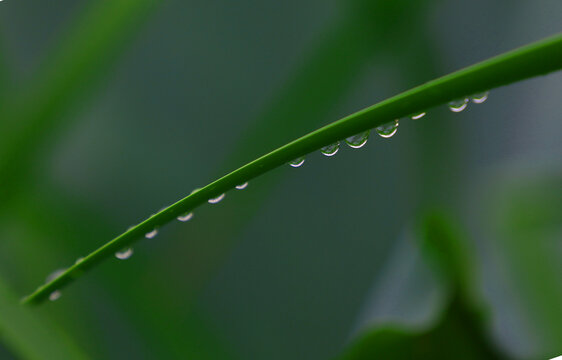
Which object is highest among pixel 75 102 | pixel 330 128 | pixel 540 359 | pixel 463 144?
pixel 75 102

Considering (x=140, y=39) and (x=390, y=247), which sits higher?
(x=140, y=39)

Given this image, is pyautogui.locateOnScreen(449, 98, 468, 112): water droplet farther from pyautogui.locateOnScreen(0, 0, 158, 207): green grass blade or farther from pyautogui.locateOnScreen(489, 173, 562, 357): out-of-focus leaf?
pyautogui.locateOnScreen(0, 0, 158, 207): green grass blade

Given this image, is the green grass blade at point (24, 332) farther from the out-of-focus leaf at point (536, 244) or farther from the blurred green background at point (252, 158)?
the out-of-focus leaf at point (536, 244)

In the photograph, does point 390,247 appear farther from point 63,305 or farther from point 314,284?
point 63,305

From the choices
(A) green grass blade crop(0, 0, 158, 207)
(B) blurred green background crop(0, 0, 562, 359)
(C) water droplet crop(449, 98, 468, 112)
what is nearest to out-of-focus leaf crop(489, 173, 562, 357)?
(B) blurred green background crop(0, 0, 562, 359)

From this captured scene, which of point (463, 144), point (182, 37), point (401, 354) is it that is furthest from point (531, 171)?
point (182, 37)
